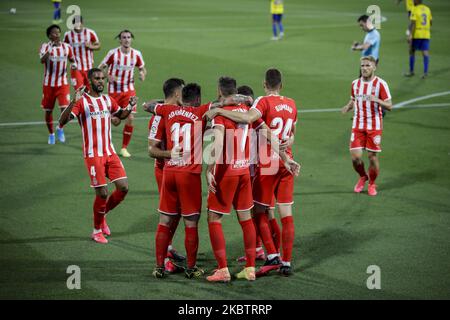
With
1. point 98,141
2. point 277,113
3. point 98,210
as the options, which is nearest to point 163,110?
point 277,113

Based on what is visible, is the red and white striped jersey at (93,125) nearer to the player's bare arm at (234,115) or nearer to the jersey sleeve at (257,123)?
the player's bare arm at (234,115)

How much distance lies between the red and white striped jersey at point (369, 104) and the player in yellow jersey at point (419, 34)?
11048mm

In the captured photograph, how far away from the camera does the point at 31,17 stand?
1421 inches

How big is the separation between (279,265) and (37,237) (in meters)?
3.49

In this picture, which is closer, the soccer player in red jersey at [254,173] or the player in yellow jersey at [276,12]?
the soccer player in red jersey at [254,173]

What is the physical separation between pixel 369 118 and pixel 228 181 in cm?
468

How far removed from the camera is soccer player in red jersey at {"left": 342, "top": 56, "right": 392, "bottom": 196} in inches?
474

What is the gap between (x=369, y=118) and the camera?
12133mm

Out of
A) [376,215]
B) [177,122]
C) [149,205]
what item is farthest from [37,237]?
[376,215]

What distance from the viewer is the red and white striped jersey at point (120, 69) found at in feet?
48.1

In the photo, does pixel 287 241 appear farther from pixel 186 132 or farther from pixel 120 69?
pixel 120 69

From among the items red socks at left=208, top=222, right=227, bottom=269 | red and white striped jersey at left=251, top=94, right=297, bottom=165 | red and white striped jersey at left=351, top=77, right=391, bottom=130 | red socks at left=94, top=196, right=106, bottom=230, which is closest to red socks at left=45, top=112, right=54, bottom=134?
red socks at left=94, top=196, right=106, bottom=230

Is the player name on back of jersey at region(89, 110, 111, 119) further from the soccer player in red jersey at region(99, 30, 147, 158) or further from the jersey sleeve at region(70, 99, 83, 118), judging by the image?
the soccer player in red jersey at region(99, 30, 147, 158)

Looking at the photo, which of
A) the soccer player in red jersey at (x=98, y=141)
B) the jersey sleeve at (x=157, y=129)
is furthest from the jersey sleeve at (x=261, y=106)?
the soccer player in red jersey at (x=98, y=141)
